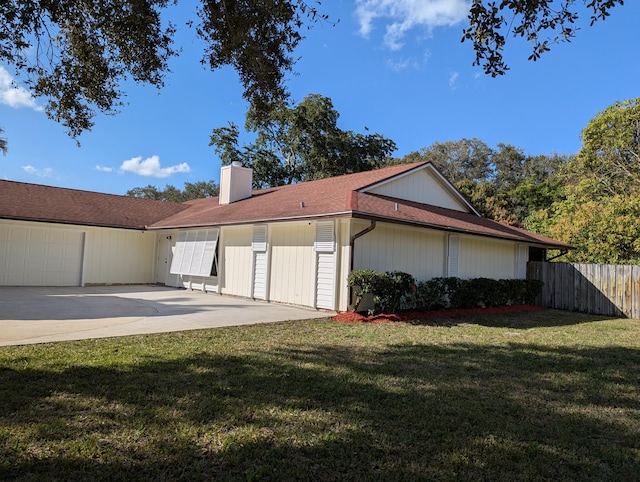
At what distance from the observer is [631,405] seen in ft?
15.3

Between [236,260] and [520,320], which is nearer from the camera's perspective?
[520,320]

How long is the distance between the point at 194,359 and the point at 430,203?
1174 centimetres

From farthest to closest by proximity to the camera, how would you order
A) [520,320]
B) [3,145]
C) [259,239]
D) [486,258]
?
[3,145], [486,258], [259,239], [520,320]

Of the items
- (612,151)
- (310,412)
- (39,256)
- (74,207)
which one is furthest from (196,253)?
(612,151)

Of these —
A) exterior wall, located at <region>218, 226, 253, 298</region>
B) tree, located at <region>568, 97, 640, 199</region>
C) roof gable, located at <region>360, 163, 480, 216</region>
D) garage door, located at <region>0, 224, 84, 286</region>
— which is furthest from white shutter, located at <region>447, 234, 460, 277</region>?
garage door, located at <region>0, 224, 84, 286</region>

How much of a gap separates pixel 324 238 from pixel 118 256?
1117 centimetres

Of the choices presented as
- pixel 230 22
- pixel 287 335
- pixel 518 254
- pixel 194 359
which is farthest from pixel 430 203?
pixel 194 359

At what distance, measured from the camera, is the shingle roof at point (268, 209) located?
11792 millimetres

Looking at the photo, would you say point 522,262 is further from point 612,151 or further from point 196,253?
point 196,253

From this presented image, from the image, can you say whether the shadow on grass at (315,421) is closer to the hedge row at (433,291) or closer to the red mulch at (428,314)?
the red mulch at (428,314)

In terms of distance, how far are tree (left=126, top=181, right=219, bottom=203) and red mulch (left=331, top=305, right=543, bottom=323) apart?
39.3 meters

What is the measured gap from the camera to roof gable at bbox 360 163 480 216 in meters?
14.0

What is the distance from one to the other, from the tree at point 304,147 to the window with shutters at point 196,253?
52.8 ft

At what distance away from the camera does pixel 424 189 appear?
1537cm
